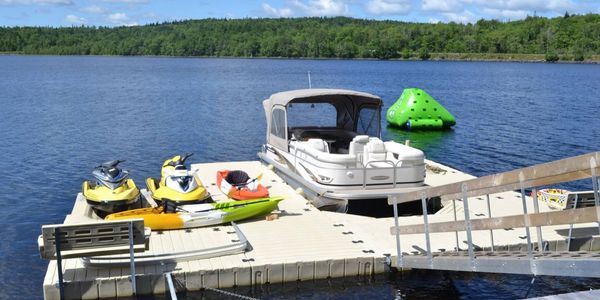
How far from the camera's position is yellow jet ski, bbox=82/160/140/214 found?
1352cm

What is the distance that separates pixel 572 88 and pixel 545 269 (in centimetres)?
7198

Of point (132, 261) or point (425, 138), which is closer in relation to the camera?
point (132, 261)

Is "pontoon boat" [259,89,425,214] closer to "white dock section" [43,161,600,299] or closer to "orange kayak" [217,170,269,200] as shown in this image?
"white dock section" [43,161,600,299]

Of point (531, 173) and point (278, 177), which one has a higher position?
point (531, 173)

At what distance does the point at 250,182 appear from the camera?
615 inches

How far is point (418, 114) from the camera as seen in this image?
36500 millimetres

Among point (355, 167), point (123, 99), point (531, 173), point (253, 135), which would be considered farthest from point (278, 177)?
point (123, 99)

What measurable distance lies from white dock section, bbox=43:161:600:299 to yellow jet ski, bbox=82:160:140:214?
1.25 feet

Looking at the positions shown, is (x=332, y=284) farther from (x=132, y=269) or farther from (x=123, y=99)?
(x=123, y=99)

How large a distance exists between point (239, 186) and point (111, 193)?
10.9 feet

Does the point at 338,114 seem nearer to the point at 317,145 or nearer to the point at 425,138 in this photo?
the point at 317,145

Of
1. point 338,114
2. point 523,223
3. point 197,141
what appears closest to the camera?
point 523,223

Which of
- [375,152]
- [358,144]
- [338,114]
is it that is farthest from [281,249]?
[338,114]

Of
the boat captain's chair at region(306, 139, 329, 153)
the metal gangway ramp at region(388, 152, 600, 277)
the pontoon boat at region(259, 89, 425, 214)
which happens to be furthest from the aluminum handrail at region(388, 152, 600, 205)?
the boat captain's chair at region(306, 139, 329, 153)
